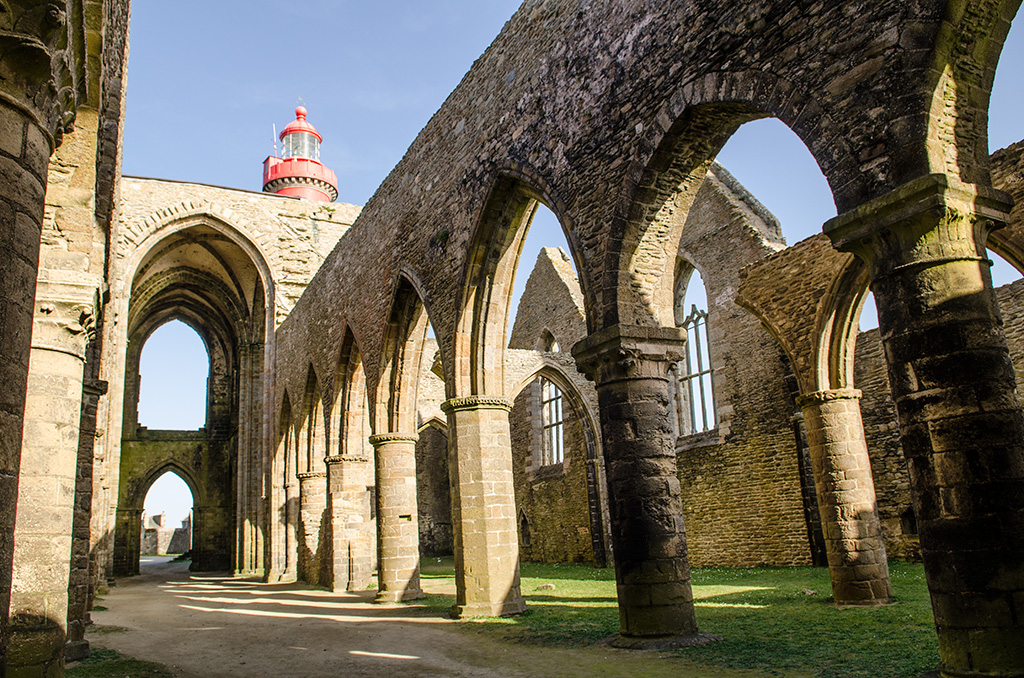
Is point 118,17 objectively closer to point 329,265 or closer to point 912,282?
point 912,282

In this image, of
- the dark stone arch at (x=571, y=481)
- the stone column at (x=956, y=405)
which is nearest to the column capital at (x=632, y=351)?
the stone column at (x=956, y=405)

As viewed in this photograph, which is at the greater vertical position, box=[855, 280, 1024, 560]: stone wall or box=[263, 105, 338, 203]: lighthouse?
box=[263, 105, 338, 203]: lighthouse

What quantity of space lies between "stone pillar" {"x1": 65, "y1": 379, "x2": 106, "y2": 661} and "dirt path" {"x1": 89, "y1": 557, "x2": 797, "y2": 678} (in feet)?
1.82

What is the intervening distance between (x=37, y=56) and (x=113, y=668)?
521 cm

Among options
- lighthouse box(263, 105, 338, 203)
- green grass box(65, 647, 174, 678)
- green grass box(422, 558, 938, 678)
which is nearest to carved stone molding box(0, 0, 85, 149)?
green grass box(65, 647, 174, 678)

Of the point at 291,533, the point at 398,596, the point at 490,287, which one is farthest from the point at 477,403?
the point at 291,533

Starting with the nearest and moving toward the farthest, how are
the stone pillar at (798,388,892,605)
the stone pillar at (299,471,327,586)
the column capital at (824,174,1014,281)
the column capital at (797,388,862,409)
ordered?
the column capital at (824,174,1014,281)
the stone pillar at (798,388,892,605)
the column capital at (797,388,862,409)
the stone pillar at (299,471,327,586)

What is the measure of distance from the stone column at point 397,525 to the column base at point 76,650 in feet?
14.7

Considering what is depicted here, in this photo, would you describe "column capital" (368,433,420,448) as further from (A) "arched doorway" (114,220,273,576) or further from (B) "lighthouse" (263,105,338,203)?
(B) "lighthouse" (263,105,338,203)

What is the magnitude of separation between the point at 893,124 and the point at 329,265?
40.8 feet

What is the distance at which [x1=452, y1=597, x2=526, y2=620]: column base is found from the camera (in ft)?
27.2

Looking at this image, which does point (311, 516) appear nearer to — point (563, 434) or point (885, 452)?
point (563, 434)

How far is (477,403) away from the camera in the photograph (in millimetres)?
8883

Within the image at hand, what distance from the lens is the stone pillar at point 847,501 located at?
7801mm
